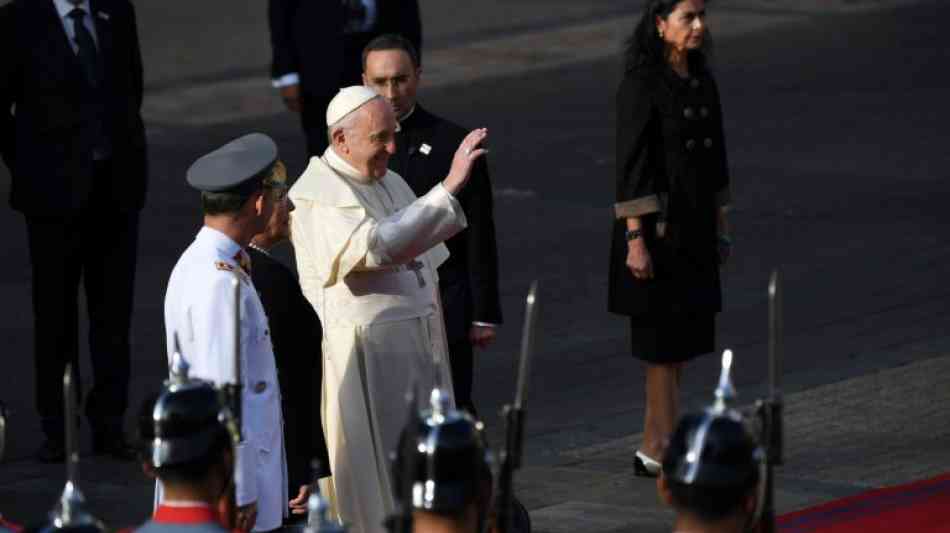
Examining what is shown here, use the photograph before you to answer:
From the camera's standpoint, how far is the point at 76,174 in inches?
380

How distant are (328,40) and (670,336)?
13.7 feet

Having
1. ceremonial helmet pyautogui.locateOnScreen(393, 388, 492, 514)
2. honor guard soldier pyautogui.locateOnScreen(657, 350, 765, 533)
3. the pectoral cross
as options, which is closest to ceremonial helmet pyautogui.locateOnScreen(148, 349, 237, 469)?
ceremonial helmet pyautogui.locateOnScreen(393, 388, 492, 514)

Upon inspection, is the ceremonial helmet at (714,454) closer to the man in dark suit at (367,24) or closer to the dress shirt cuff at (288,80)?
the man in dark suit at (367,24)

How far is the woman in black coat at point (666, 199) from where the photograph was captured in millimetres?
9242

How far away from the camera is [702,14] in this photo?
30.5 feet

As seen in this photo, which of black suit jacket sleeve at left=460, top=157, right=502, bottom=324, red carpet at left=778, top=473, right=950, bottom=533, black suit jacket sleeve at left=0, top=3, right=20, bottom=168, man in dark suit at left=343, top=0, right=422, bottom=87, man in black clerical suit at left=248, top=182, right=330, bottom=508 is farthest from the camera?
man in dark suit at left=343, top=0, right=422, bottom=87

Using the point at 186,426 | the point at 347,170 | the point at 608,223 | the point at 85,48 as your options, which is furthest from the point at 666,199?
the point at 608,223

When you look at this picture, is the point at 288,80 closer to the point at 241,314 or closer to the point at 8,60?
the point at 8,60

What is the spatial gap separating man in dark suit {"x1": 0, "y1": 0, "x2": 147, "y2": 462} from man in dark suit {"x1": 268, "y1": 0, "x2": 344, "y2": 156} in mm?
3056

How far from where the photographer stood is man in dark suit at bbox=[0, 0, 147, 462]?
31.7 ft

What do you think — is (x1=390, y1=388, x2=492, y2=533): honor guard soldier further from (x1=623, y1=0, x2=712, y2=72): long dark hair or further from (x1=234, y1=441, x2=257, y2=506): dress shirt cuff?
(x1=623, y1=0, x2=712, y2=72): long dark hair

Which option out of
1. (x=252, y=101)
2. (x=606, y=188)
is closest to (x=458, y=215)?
(x=606, y=188)

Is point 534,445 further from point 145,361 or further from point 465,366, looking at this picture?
point 145,361

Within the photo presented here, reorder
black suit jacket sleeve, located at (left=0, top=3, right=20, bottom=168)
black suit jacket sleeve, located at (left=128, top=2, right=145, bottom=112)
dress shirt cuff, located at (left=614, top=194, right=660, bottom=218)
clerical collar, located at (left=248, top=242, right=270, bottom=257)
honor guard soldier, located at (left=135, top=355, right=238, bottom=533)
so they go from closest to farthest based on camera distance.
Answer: honor guard soldier, located at (left=135, top=355, right=238, bottom=533) → clerical collar, located at (left=248, top=242, right=270, bottom=257) → dress shirt cuff, located at (left=614, top=194, right=660, bottom=218) → black suit jacket sleeve, located at (left=0, top=3, right=20, bottom=168) → black suit jacket sleeve, located at (left=128, top=2, right=145, bottom=112)
